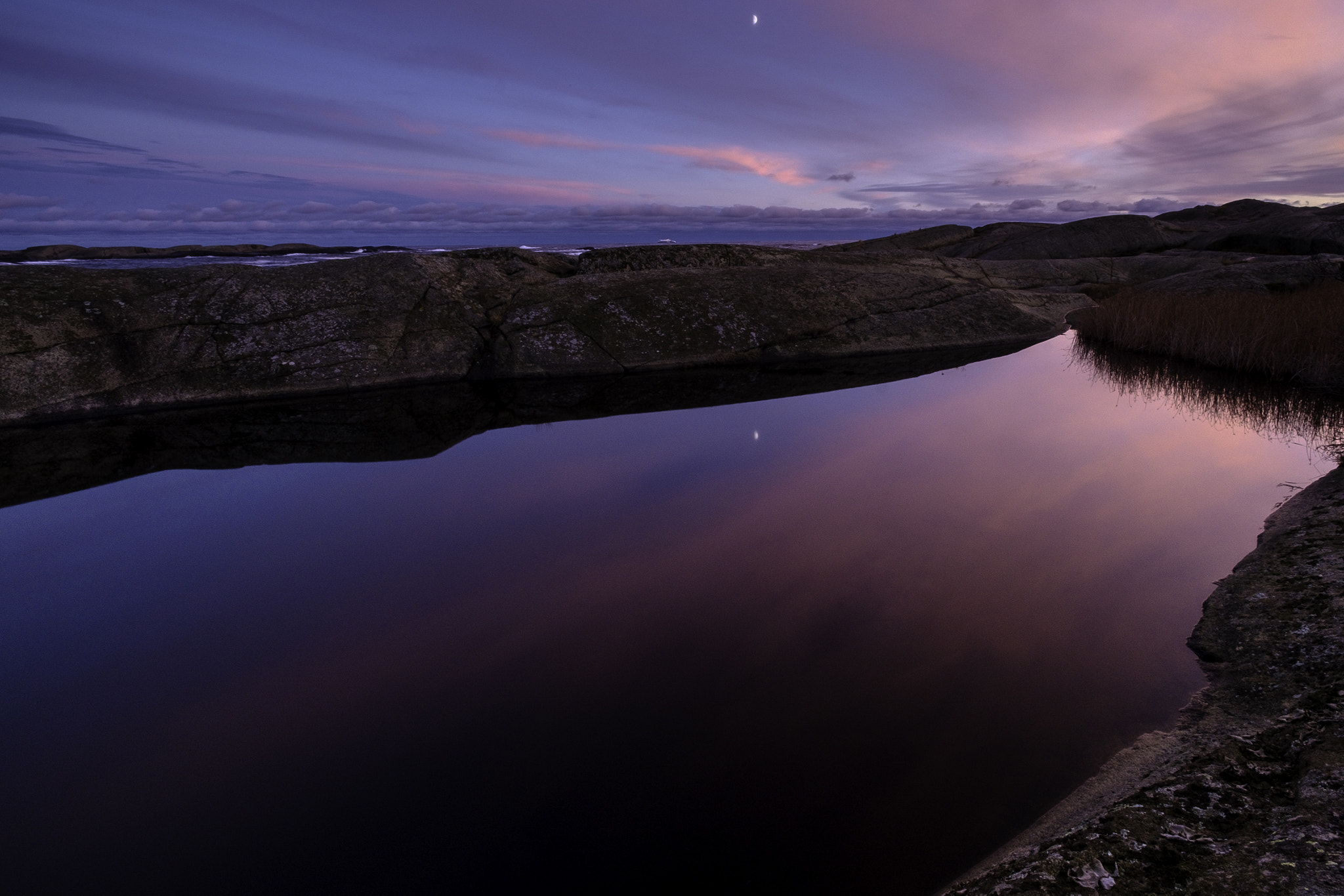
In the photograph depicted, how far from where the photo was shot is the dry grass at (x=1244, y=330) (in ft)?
30.9

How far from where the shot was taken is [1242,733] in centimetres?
255

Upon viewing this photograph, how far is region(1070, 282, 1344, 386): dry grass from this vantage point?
9.43m

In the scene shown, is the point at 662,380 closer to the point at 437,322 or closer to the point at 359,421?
the point at 437,322

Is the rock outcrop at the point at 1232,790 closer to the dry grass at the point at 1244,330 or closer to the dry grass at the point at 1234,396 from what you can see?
the dry grass at the point at 1234,396

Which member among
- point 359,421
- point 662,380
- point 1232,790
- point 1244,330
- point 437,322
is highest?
point 1244,330

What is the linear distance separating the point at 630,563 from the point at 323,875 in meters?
2.67

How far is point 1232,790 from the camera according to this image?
213cm

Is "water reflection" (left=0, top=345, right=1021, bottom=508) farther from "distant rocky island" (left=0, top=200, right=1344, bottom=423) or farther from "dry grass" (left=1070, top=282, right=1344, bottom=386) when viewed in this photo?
"dry grass" (left=1070, top=282, right=1344, bottom=386)

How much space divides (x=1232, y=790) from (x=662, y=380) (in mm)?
9443

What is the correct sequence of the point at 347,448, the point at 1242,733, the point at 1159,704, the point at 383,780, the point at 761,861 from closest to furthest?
the point at 761,861
the point at 1242,733
the point at 383,780
the point at 1159,704
the point at 347,448

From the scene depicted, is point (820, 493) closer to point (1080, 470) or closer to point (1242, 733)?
point (1080, 470)

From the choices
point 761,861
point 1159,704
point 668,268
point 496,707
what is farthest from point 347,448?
point 668,268

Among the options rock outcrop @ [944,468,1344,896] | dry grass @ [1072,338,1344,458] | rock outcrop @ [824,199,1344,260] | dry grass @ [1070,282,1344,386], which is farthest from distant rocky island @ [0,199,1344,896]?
rock outcrop @ [824,199,1344,260]

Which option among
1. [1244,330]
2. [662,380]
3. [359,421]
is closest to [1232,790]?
[359,421]
